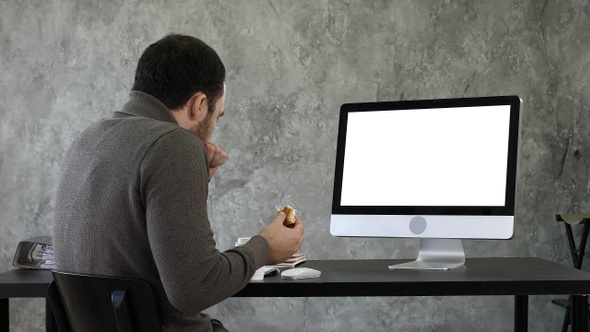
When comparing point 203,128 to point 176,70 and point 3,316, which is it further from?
point 3,316

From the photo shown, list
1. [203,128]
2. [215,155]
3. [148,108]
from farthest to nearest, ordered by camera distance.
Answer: [215,155] < [203,128] < [148,108]

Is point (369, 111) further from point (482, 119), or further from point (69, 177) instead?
point (69, 177)

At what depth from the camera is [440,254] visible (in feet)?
8.16

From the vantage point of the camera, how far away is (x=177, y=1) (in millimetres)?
4512

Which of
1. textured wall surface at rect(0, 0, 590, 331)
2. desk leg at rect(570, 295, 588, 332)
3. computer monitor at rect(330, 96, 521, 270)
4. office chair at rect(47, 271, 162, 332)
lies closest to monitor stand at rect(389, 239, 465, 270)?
computer monitor at rect(330, 96, 521, 270)

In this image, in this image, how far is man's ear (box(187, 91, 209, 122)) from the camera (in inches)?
75.2

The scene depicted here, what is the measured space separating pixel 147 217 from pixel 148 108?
1.14 ft

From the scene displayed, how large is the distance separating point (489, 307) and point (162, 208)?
10.7 feet

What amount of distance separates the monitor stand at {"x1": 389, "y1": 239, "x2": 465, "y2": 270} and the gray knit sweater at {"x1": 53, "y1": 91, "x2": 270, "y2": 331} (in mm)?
813

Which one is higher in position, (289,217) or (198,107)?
(198,107)

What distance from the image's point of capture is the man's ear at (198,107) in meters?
1.91

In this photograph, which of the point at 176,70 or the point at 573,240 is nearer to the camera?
the point at 176,70

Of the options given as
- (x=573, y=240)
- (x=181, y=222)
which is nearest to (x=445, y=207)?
(x=181, y=222)

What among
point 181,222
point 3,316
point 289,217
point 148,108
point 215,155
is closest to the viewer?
point 181,222
